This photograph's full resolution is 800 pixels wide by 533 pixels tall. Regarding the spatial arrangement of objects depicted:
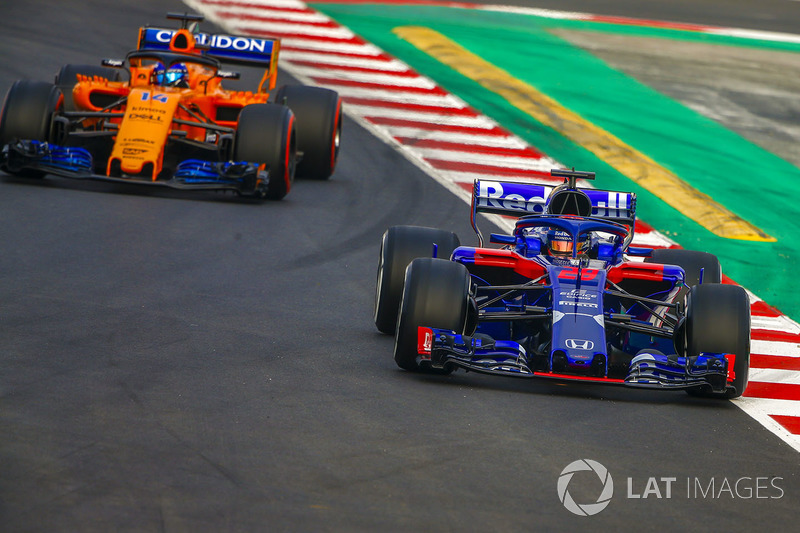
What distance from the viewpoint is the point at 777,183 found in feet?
63.1

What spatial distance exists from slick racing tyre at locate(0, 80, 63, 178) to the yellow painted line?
8088mm

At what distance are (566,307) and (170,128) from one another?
24.7ft

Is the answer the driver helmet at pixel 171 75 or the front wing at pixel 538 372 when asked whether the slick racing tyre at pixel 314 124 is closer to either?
the driver helmet at pixel 171 75

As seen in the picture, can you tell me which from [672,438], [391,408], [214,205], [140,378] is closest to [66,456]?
[140,378]

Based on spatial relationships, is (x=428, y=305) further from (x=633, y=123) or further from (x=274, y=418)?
(x=633, y=123)

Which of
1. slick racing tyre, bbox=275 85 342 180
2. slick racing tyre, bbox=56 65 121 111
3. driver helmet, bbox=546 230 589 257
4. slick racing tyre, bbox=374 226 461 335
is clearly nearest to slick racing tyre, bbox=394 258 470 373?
slick racing tyre, bbox=374 226 461 335

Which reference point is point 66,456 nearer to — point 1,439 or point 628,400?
point 1,439

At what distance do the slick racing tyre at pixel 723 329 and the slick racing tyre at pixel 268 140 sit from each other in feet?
23.8

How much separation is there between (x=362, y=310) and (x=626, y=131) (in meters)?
10.6

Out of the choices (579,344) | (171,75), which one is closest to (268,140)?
(171,75)

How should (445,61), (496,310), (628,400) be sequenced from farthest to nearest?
(445,61)
(496,310)
(628,400)

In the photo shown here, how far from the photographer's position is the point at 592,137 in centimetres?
2070

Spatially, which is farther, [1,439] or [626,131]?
[626,131]

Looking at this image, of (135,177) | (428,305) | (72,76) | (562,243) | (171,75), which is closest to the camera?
(428,305)
